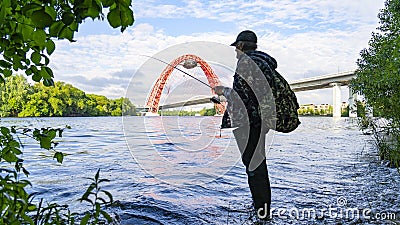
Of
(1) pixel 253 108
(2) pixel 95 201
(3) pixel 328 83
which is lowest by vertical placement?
(2) pixel 95 201

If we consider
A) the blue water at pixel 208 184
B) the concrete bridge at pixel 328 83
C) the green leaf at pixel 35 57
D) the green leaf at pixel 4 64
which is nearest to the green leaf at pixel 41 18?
the green leaf at pixel 35 57

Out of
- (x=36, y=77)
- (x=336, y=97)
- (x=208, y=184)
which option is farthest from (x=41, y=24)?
(x=336, y=97)

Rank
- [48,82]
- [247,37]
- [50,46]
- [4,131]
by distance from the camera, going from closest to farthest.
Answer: [50,46]
[48,82]
[4,131]
[247,37]

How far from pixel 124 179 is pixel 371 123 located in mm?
6798

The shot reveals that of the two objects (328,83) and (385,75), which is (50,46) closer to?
(385,75)

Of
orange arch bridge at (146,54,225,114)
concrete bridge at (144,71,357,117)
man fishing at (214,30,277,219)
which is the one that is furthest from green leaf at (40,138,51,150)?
concrete bridge at (144,71,357,117)

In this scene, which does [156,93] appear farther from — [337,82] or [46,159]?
[337,82]

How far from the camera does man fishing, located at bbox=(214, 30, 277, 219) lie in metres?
4.73

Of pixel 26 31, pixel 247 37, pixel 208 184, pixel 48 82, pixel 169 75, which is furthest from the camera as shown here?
pixel 208 184

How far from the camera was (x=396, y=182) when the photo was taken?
7.26 metres

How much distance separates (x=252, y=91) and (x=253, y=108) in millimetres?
215

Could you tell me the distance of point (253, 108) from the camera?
4.76 metres

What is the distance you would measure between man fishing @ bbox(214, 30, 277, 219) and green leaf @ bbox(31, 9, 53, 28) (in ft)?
12.0

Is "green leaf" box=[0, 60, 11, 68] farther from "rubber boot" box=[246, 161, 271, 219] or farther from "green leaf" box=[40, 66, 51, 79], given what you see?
"rubber boot" box=[246, 161, 271, 219]
